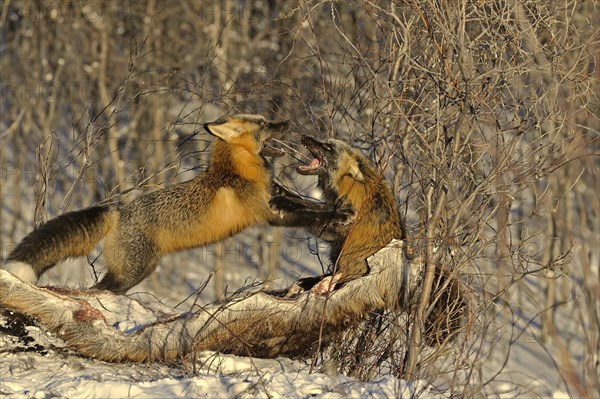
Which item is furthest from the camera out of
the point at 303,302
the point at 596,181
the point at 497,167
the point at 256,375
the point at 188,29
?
the point at 188,29

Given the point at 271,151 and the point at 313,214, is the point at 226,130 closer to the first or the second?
the point at 271,151

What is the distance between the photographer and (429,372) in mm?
5840

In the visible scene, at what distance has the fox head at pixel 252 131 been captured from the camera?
780cm

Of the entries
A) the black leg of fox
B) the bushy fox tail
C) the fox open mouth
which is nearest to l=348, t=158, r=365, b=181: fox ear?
the black leg of fox

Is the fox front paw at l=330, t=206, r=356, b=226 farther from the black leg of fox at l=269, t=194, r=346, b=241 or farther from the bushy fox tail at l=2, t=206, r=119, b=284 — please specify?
the bushy fox tail at l=2, t=206, r=119, b=284

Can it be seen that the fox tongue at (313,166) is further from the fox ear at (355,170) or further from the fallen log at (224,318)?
the fallen log at (224,318)

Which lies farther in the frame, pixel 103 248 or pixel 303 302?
pixel 103 248

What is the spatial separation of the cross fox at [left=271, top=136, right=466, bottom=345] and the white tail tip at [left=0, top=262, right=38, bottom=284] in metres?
2.02

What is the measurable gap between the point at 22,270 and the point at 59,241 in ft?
1.77

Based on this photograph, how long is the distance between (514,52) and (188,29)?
17.5 m

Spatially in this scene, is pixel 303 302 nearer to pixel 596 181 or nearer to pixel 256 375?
pixel 256 375

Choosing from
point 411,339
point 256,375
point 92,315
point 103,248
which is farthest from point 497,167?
point 103,248

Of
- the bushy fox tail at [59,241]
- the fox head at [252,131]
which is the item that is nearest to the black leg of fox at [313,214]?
the fox head at [252,131]

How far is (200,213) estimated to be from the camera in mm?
7473
